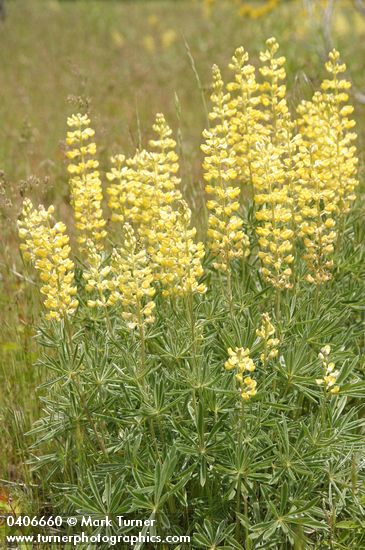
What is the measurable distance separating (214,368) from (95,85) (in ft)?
21.5

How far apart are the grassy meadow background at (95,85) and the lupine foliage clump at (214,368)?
0.44 m

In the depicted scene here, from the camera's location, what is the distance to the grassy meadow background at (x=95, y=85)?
3330mm

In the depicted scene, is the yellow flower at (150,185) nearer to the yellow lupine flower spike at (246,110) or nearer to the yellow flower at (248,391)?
the yellow lupine flower spike at (246,110)

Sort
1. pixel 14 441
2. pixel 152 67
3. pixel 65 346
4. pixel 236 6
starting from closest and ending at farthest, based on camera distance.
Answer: pixel 65 346 → pixel 14 441 → pixel 152 67 → pixel 236 6

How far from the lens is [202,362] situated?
8.24ft

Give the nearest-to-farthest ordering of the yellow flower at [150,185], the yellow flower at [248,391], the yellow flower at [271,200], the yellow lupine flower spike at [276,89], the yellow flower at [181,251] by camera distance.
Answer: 1. the yellow flower at [248,391]
2. the yellow flower at [181,251]
3. the yellow flower at [271,200]
4. the yellow flower at [150,185]
5. the yellow lupine flower spike at [276,89]

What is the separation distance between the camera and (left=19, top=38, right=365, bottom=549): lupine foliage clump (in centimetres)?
245

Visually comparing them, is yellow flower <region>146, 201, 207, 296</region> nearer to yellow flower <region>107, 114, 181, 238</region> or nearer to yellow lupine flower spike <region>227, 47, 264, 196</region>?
yellow flower <region>107, 114, 181, 238</region>

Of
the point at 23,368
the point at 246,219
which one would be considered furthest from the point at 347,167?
the point at 23,368

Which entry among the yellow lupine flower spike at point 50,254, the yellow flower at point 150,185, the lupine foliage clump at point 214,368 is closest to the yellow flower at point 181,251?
the lupine foliage clump at point 214,368

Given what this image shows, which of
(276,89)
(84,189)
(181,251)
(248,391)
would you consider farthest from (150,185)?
(248,391)

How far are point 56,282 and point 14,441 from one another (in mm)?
1050

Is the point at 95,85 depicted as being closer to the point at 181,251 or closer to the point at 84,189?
the point at 84,189

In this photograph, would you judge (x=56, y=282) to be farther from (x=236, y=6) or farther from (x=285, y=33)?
(x=236, y=6)
